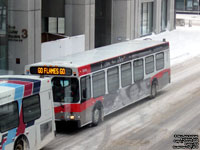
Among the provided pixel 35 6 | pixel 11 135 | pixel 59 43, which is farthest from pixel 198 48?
pixel 11 135

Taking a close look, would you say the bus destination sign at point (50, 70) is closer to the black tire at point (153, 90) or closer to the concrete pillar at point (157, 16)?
the black tire at point (153, 90)

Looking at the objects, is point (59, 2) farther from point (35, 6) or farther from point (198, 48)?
point (198, 48)

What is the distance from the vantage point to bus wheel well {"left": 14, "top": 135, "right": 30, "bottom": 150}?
14984 mm

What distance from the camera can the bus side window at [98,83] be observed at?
19672 millimetres

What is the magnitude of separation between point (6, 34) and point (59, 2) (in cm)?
1077

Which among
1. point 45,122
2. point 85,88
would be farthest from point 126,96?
point 45,122

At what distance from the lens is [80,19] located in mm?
37188

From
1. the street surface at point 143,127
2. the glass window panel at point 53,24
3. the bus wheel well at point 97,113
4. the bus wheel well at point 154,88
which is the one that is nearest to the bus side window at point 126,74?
the street surface at point 143,127

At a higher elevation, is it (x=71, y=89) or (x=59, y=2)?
(x=59, y=2)

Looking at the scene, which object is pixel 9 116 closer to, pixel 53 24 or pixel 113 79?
pixel 113 79

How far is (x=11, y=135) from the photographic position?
1466 centimetres

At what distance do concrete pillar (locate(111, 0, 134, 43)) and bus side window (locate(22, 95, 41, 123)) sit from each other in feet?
95.5

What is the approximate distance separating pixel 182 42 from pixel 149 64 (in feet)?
82.8

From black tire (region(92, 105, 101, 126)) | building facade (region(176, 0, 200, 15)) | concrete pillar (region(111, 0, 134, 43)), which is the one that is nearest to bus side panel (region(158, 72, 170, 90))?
black tire (region(92, 105, 101, 126))
